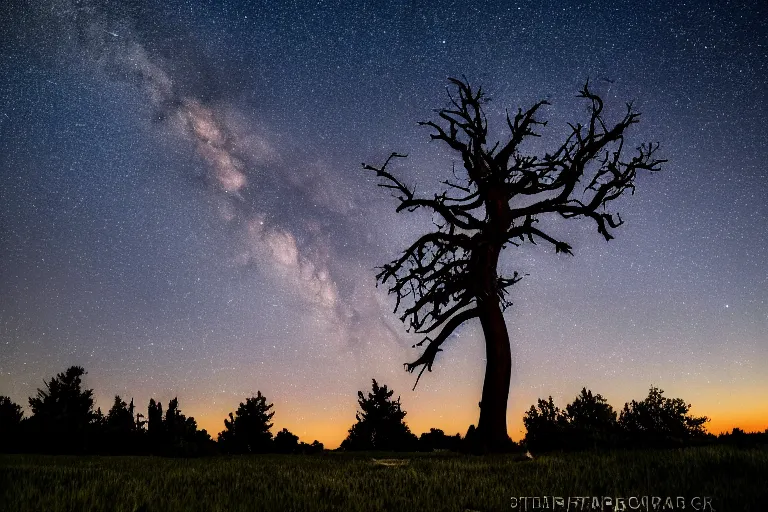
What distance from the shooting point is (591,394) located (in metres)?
24.7

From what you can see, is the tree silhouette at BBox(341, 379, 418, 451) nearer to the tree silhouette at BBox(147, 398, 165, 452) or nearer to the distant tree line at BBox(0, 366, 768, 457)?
the distant tree line at BBox(0, 366, 768, 457)

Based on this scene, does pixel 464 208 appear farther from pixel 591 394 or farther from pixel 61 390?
pixel 61 390

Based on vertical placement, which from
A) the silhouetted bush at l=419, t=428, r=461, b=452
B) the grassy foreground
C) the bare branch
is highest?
the bare branch

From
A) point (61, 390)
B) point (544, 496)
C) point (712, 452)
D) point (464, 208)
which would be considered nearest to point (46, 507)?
point (544, 496)

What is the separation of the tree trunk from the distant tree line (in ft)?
1.86

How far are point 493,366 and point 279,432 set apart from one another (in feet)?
45.3

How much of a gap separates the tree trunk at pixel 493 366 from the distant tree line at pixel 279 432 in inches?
22.4

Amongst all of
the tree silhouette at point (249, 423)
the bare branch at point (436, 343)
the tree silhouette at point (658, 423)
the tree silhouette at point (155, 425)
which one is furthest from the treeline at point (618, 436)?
the tree silhouette at point (249, 423)

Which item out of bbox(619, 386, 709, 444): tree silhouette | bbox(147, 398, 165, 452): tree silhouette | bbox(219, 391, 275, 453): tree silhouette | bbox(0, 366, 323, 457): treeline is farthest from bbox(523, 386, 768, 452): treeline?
bbox(219, 391, 275, 453): tree silhouette

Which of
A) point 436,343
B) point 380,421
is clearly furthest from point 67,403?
point 436,343

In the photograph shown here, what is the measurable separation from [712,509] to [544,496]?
147 centimetres

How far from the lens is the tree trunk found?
13.7m

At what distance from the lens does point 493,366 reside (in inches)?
578

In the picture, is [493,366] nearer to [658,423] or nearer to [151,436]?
[658,423]
